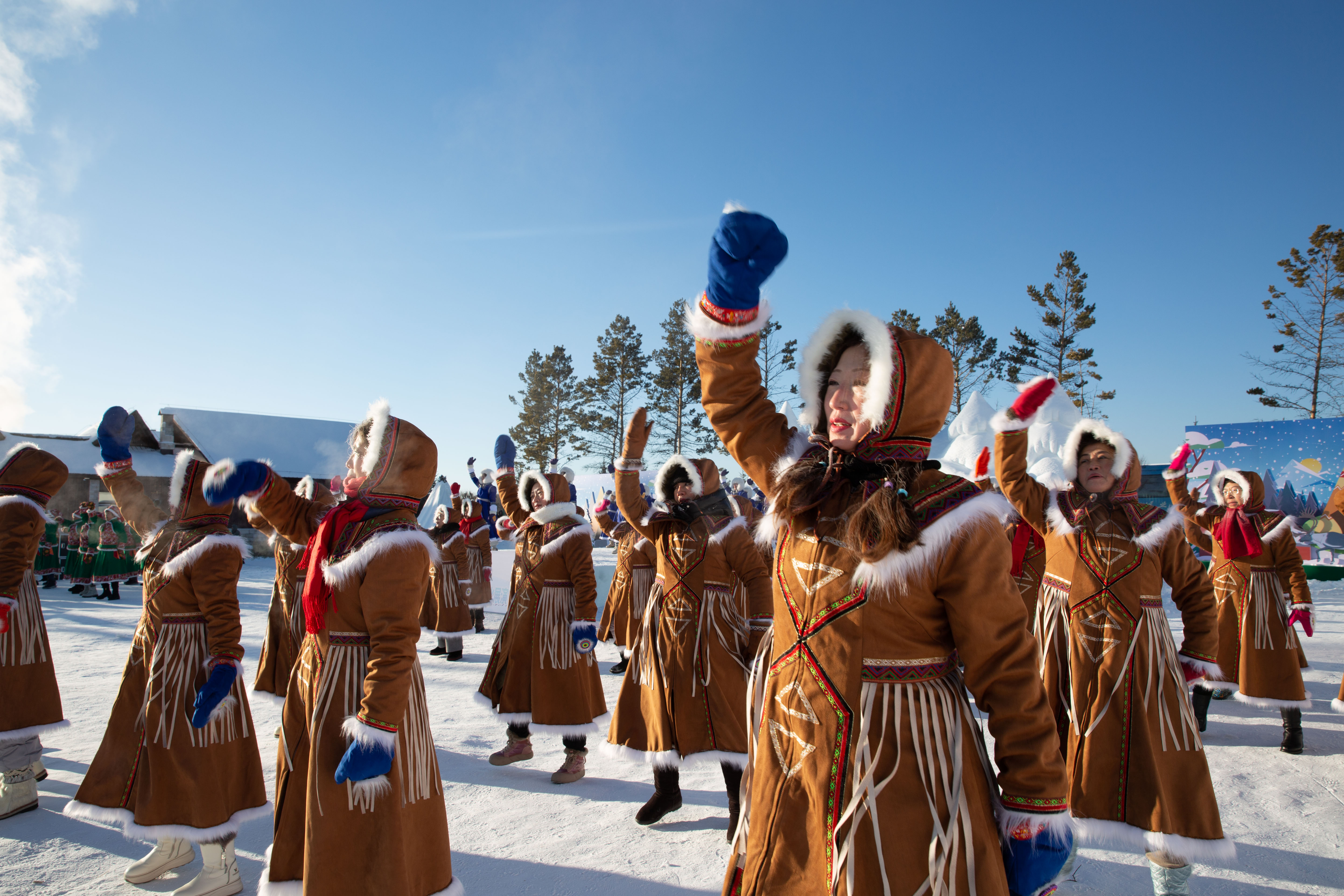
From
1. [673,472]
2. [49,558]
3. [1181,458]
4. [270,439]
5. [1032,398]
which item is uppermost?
[270,439]

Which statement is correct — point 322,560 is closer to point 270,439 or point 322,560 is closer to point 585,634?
point 585,634

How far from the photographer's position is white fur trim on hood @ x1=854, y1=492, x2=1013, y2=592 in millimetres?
1594

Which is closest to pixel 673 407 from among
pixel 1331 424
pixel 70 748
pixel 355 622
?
pixel 1331 424

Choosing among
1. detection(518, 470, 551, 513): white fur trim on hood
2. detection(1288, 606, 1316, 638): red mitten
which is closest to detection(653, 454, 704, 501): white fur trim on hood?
detection(518, 470, 551, 513): white fur trim on hood

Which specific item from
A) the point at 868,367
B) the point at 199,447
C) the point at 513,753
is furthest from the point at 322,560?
the point at 199,447

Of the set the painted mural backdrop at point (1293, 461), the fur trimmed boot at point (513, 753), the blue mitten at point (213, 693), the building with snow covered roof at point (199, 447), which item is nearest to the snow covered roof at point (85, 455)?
the building with snow covered roof at point (199, 447)

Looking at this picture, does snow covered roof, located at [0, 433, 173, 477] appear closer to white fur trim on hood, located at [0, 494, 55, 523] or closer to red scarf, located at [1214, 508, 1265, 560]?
white fur trim on hood, located at [0, 494, 55, 523]

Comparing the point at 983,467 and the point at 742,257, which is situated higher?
the point at 983,467

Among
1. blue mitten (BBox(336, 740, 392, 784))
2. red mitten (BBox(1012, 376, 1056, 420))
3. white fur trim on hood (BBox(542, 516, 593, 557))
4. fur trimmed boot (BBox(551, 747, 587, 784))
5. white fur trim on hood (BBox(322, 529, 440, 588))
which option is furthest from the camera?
white fur trim on hood (BBox(542, 516, 593, 557))

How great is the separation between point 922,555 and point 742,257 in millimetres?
798

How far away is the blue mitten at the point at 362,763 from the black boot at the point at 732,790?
216cm

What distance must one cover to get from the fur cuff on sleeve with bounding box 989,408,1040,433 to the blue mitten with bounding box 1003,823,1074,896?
73.6 inches

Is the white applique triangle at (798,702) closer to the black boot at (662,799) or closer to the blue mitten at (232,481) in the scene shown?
the blue mitten at (232,481)

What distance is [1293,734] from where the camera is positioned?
551 cm
